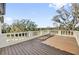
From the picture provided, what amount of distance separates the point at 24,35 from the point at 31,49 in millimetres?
216

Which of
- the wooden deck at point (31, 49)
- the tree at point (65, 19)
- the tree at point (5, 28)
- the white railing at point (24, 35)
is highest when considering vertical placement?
the tree at point (65, 19)

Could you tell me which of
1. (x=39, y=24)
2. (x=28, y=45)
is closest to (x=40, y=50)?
(x=28, y=45)

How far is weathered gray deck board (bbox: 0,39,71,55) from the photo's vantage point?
258 centimetres

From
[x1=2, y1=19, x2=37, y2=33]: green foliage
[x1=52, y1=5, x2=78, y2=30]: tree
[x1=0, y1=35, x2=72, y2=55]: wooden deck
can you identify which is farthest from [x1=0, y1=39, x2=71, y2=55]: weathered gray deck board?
[x1=52, y1=5, x2=78, y2=30]: tree

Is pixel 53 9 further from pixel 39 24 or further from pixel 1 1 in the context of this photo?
pixel 1 1

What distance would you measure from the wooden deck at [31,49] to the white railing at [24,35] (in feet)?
0.19

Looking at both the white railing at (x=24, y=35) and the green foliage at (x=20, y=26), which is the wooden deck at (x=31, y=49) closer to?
the white railing at (x=24, y=35)

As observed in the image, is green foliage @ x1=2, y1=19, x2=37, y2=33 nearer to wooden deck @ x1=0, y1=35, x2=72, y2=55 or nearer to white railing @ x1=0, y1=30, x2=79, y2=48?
white railing @ x1=0, y1=30, x2=79, y2=48

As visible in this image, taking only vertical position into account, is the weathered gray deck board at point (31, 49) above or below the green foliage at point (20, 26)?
below

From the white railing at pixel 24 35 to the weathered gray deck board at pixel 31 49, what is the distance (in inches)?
2.2

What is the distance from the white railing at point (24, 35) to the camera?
A: 2.62 m

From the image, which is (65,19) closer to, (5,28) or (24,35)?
(24,35)

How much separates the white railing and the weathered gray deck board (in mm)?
56

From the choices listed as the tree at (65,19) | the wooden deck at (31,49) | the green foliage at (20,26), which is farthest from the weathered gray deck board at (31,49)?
the tree at (65,19)
